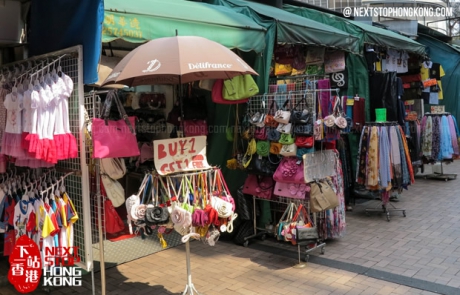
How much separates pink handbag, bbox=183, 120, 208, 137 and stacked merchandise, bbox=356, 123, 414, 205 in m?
2.74

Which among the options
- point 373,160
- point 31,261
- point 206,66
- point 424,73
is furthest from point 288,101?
point 424,73

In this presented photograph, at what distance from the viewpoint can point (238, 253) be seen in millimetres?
5598

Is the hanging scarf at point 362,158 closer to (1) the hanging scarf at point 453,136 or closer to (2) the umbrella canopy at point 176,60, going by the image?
(1) the hanging scarf at point 453,136

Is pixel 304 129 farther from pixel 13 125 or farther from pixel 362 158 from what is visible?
pixel 13 125

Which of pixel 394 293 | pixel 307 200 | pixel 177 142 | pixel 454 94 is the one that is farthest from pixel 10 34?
pixel 454 94

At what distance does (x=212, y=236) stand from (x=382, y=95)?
5.48m

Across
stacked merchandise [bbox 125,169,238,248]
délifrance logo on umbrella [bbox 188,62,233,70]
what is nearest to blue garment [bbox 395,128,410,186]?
stacked merchandise [bbox 125,169,238,248]

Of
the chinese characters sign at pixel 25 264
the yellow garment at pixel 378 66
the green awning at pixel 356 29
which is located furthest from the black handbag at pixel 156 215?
the yellow garment at pixel 378 66

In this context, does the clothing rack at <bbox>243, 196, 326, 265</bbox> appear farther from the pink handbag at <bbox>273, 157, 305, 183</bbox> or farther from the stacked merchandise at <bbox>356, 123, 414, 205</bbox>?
the stacked merchandise at <bbox>356, 123, 414, 205</bbox>

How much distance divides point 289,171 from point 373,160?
7.38 feet

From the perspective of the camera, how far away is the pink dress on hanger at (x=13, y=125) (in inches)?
150

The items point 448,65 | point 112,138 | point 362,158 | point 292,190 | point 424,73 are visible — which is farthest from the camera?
point 448,65

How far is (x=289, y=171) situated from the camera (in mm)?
5363

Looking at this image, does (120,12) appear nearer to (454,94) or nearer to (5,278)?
(5,278)
